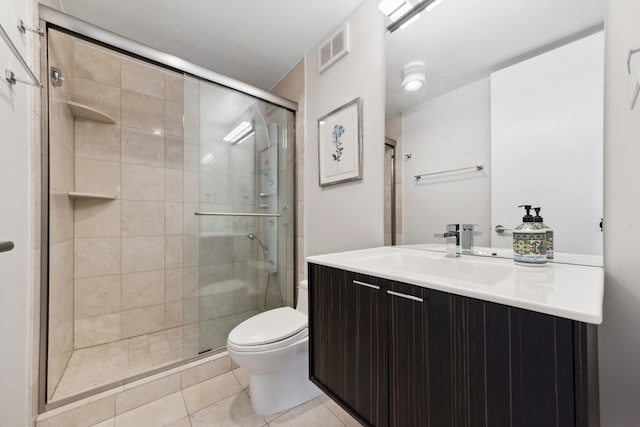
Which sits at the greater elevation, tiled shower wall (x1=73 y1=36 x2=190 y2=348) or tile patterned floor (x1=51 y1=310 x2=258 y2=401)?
tiled shower wall (x1=73 y1=36 x2=190 y2=348)

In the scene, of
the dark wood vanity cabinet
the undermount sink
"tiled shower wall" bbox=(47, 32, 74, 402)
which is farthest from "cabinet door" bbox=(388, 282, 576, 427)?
"tiled shower wall" bbox=(47, 32, 74, 402)

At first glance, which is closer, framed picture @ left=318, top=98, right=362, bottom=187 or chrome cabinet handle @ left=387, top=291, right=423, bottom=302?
chrome cabinet handle @ left=387, top=291, right=423, bottom=302

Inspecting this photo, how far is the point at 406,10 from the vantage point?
4.30 feet

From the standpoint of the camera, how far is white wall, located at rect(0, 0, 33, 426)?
2.69ft

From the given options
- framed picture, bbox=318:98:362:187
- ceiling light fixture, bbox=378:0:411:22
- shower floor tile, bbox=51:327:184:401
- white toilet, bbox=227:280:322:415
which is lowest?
shower floor tile, bbox=51:327:184:401

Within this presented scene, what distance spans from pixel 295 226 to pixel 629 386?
6.09 ft

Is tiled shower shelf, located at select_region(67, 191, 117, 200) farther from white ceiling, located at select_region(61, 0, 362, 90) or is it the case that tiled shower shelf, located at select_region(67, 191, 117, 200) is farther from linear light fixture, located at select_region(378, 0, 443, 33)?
linear light fixture, located at select_region(378, 0, 443, 33)

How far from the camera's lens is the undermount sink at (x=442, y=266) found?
2.92 feet

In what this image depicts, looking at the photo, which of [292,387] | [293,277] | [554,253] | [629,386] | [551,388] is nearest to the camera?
[551,388]

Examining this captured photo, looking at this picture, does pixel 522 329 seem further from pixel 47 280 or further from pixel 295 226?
pixel 47 280

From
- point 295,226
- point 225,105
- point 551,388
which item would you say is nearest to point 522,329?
point 551,388

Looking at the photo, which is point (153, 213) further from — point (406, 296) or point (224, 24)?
point (406, 296)

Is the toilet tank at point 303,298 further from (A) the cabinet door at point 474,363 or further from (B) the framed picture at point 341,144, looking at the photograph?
(A) the cabinet door at point 474,363

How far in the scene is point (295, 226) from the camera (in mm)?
2135
